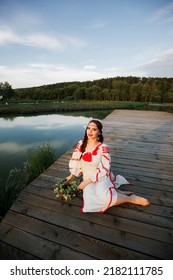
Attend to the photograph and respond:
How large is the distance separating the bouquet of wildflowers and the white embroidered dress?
9.6 inches

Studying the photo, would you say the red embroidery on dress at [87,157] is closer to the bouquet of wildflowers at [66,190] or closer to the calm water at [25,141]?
the bouquet of wildflowers at [66,190]

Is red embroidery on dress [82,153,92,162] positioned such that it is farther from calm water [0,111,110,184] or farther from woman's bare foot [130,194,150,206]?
calm water [0,111,110,184]

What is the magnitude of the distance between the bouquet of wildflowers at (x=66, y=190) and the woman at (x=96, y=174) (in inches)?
5.8

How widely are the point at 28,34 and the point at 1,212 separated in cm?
1139

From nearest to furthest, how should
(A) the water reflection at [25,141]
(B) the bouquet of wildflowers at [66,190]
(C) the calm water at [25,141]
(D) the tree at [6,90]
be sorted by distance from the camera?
(B) the bouquet of wildflowers at [66,190] < (C) the calm water at [25,141] < (A) the water reflection at [25,141] < (D) the tree at [6,90]

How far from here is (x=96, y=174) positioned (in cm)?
211

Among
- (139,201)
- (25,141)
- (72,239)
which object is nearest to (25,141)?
(25,141)

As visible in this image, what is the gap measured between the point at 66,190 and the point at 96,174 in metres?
0.52

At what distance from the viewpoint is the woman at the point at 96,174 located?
6.75 feet

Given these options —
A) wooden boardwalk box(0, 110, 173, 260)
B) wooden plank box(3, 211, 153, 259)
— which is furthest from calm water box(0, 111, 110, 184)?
wooden plank box(3, 211, 153, 259)

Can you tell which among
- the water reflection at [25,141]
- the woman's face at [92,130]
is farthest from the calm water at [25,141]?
the woman's face at [92,130]

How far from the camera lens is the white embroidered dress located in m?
2.05

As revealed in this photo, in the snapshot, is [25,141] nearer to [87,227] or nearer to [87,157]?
[87,157]
